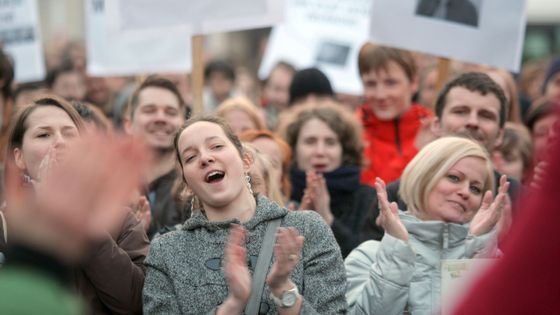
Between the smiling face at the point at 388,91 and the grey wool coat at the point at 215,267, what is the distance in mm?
2727

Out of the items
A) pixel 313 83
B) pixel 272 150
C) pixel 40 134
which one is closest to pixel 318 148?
pixel 272 150

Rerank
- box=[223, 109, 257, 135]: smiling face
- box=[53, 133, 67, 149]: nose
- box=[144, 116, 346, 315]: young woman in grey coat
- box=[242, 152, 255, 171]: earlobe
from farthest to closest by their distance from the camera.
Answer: box=[223, 109, 257, 135]: smiling face < box=[242, 152, 255, 171]: earlobe < box=[53, 133, 67, 149]: nose < box=[144, 116, 346, 315]: young woman in grey coat

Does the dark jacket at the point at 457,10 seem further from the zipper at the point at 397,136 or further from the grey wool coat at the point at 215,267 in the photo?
the grey wool coat at the point at 215,267

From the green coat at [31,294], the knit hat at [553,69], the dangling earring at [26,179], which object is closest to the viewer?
the green coat at [31,294]

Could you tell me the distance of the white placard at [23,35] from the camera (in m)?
9.15

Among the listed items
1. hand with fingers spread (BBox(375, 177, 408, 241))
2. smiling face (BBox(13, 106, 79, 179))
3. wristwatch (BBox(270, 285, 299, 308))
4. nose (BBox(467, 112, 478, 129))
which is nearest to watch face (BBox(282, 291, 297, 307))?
wristwatch (BBox(270, 285, 299, 308))

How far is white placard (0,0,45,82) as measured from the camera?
30.0 feet

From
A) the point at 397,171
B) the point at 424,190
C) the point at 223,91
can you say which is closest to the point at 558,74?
the point at 397,171

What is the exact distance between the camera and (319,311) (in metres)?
3.90

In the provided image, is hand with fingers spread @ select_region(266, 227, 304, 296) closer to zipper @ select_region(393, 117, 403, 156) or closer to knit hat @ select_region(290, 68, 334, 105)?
zipper @ select_region(393, 117, 403, 156)

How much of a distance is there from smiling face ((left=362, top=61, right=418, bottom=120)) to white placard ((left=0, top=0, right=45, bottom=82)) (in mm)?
3610

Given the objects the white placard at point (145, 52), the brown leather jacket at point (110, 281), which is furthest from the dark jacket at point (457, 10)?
the brown leather jacket at point (110, 281)

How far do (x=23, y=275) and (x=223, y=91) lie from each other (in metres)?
9.30

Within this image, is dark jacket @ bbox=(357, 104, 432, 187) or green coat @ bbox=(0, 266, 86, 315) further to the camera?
dark jacket @ bbox=(357, 104, 432, 187)
